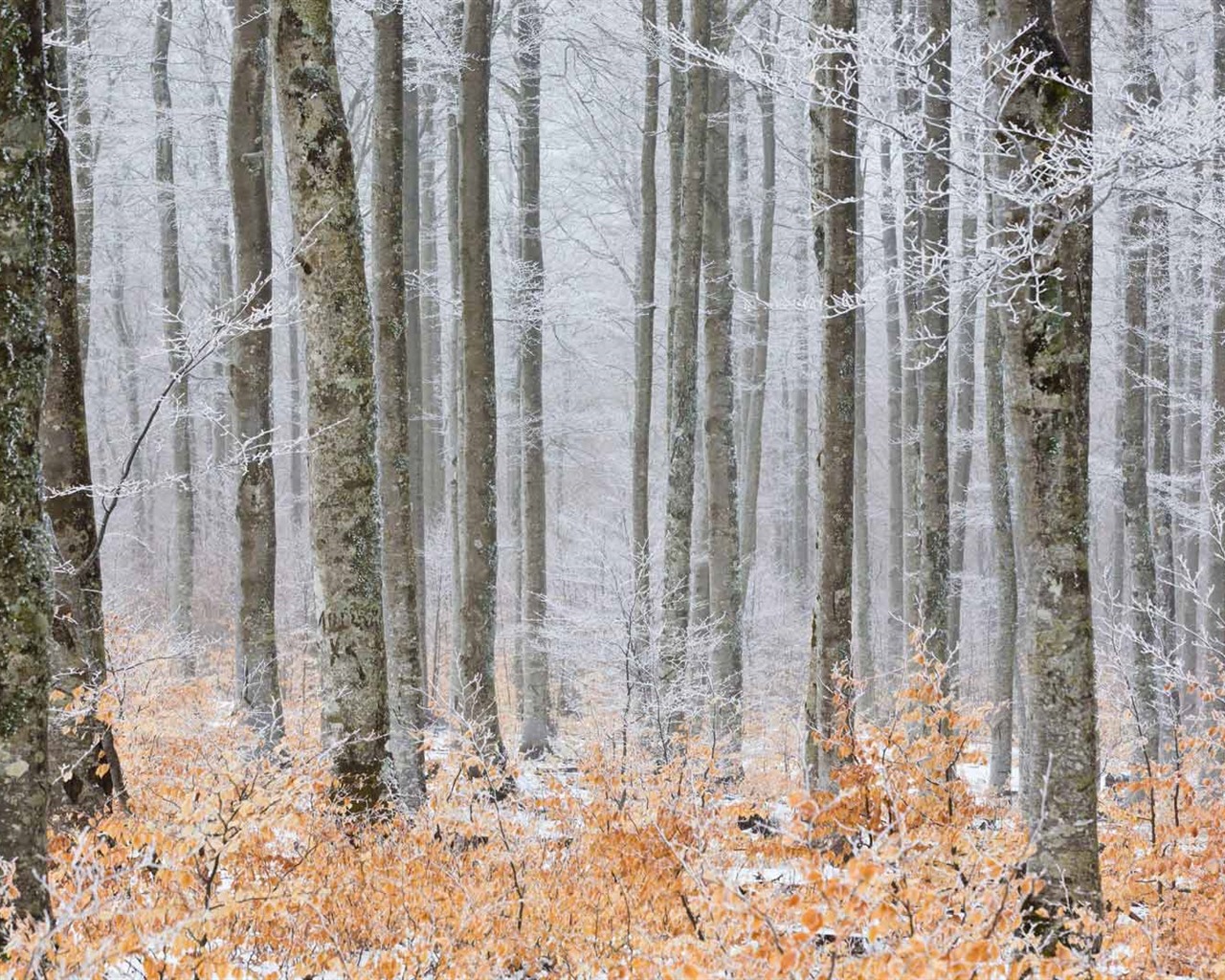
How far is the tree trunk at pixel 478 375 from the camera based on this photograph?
370 inches

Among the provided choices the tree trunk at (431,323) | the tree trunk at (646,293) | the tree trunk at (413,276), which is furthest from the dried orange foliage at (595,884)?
the tree trunk at (431,323)

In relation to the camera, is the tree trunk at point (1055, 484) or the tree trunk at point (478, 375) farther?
the tree trunk at point (478, 375)

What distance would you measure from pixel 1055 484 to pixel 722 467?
5.88 metres

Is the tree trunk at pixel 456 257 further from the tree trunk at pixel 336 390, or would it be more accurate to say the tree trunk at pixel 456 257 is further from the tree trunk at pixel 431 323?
the tree trunk at pixel 336 390

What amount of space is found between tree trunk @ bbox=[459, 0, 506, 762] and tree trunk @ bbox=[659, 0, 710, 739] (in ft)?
6.36

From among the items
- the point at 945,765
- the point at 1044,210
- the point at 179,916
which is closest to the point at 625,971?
the point at 179,916

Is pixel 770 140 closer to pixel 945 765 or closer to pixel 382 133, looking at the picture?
pixel 382 133

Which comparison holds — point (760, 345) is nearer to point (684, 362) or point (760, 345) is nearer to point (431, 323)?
point (684, 362)

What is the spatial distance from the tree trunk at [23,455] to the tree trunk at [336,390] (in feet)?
Result: 7.86

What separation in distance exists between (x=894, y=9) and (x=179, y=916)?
11.6 metres

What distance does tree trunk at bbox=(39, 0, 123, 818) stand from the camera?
5.90 metres

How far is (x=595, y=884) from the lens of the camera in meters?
5.38

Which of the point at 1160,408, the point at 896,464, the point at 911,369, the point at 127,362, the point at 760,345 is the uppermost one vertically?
the point at 127,362

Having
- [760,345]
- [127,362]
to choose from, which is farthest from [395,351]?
[127,362]
